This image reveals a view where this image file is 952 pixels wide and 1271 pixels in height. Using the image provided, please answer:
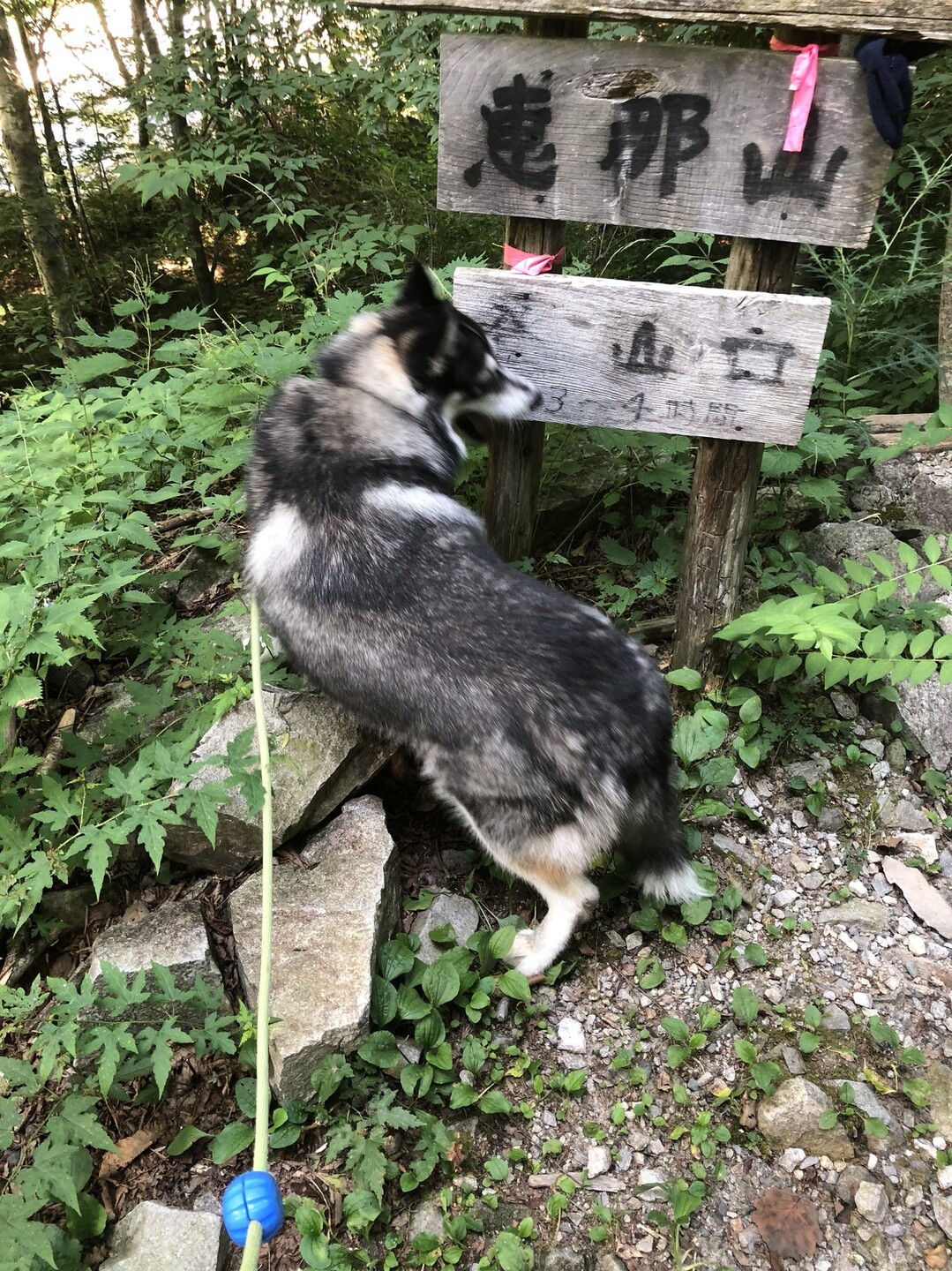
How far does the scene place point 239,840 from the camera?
2.53 metres

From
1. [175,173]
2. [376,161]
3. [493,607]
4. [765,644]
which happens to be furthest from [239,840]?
[376,161]

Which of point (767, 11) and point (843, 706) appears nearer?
point (767, 11)

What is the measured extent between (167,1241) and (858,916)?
2423mm

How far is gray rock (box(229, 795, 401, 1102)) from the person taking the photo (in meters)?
2.10

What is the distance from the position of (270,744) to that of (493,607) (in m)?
0.97

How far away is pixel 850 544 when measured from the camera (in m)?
3.59

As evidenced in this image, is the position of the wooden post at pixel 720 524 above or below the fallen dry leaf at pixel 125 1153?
above

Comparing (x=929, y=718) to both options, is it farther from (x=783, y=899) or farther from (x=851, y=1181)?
(x=851, y=1181)

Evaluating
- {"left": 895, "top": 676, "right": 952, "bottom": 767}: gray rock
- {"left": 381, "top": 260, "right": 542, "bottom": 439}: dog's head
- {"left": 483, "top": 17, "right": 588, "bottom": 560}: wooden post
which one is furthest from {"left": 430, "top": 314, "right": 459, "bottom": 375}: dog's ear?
{"left": 895, "top": 676, "right": 952, "bottom": 767}: gray rock

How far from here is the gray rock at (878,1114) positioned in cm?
213

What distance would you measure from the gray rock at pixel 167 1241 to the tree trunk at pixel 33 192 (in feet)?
19.6

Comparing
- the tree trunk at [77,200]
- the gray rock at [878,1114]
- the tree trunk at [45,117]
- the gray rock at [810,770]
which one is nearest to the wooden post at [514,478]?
the gray rock at [810,770]

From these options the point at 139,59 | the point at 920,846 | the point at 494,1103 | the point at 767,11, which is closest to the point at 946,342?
the point at 767,11

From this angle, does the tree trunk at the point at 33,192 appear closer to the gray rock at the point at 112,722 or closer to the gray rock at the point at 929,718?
the gray rock at the point at 112,722
